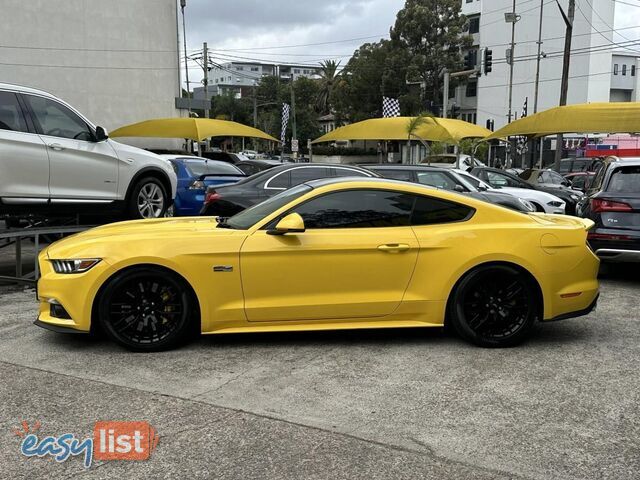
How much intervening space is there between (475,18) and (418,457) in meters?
65.1

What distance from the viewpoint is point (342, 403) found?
12.9 ft

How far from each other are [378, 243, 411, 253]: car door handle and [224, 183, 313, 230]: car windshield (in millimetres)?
828

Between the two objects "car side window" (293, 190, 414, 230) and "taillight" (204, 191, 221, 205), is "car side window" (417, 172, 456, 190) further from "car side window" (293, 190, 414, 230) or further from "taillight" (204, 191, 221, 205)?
"car side window" (293, 190, 414, 230)

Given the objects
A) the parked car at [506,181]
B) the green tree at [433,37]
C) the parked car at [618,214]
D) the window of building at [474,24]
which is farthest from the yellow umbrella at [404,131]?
the window of building at [474,24]

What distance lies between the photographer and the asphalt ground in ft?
10.4

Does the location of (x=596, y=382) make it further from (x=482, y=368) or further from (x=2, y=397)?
(x=2, y=397)

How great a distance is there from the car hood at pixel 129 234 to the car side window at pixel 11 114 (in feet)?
8.74

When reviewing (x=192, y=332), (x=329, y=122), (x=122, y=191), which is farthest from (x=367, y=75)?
(x=192, y=332)

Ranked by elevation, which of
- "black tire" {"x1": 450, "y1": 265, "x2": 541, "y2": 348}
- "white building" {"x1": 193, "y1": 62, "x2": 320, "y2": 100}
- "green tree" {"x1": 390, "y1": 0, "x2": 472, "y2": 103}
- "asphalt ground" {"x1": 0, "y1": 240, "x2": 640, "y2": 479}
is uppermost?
"white building" {"x1": 193, "y1": 62, "x2": 320, "y2": 100}

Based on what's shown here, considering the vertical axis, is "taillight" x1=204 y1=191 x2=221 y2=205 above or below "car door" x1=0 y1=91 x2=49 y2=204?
below

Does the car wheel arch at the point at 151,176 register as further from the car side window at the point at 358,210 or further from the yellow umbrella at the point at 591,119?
the yellow umbrella at the point at 591,119

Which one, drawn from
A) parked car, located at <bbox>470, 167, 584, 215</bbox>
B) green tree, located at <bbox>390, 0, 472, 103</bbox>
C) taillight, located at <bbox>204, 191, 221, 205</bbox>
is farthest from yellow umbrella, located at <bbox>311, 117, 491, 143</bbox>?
green tree, located at <bbox>390, 0, 472, 103</bbox>

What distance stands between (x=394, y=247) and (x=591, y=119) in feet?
37.1

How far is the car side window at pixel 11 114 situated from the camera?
280 inches
